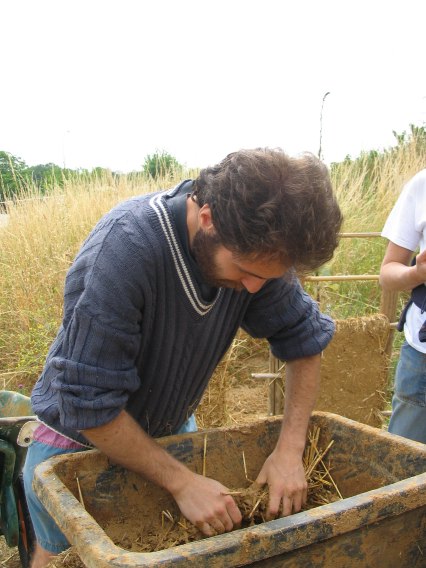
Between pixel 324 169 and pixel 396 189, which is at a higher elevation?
pixel 324 169

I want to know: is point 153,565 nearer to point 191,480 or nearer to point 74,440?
point 191,480

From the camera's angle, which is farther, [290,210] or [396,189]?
[396,189]

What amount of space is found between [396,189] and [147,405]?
5341 mm

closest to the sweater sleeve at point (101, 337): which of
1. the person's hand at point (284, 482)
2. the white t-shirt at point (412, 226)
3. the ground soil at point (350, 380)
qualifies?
the person's hand at point (284, 482)

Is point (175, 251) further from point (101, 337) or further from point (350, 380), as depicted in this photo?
point (350, 380)

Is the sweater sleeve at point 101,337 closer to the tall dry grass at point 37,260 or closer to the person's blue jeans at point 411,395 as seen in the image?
the person's blue jeans at point 411,395

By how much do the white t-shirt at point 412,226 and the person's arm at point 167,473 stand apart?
114cm

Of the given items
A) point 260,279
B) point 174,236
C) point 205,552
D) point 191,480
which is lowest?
point 191,480

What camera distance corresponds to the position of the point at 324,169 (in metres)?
1.45

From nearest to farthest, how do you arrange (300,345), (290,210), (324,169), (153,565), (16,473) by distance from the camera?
1. (153,565)
2. (290,210)
3. (324,169)
4. (300,345)
5. (16,473)

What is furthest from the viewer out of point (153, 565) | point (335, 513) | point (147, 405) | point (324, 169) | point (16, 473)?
point (16, 473)

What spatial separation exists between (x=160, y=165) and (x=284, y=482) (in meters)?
5.39

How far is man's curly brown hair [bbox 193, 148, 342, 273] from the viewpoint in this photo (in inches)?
53.4

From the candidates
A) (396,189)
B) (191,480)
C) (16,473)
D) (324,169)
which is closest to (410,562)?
(191,480)
